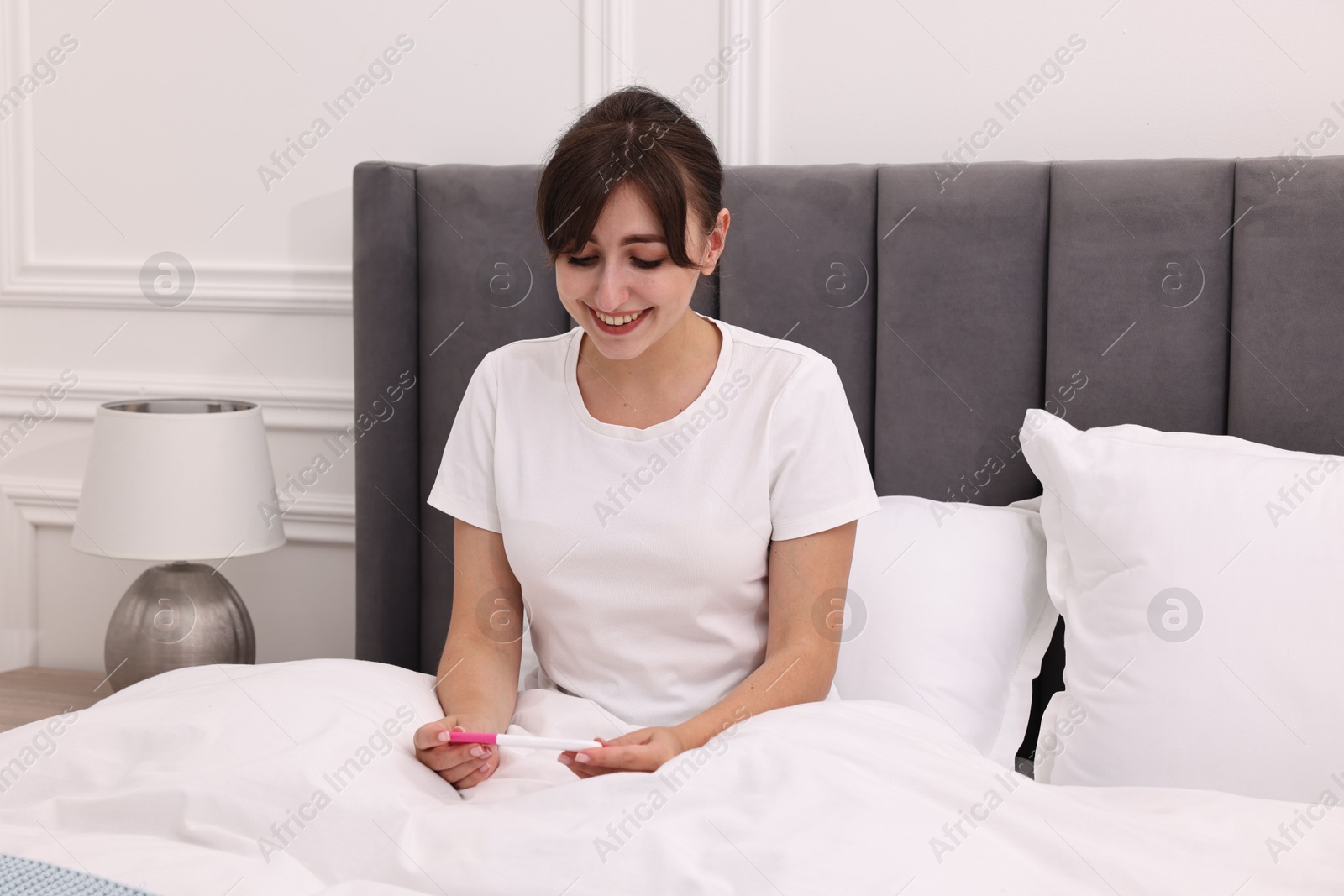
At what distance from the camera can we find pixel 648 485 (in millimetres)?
1228

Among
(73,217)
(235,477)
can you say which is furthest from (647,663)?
(73,217)

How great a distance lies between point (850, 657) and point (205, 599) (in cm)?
99

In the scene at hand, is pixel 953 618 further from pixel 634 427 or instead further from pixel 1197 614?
pixel 634 427

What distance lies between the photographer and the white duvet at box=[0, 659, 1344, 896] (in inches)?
30.9

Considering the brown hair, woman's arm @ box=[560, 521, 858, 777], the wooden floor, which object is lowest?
the wooden floor

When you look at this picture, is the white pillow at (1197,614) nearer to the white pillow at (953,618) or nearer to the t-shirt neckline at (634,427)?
the white pillow at (953,618)

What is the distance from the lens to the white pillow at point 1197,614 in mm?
1154

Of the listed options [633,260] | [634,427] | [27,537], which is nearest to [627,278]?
[633,260]

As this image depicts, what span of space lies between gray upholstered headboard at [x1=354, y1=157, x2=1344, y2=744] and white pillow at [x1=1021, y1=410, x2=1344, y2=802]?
0.49 ft

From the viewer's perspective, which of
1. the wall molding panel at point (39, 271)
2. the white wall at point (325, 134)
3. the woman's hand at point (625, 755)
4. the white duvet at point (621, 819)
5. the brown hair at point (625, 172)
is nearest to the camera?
the white duvet at point (621, 819)

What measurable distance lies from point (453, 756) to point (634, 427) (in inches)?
16.3

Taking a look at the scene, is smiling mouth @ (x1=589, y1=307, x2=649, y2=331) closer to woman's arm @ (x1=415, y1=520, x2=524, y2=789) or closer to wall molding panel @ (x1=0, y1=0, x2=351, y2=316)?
woman's arm @ (x1=415, y1=520, x2=524, y2=789)

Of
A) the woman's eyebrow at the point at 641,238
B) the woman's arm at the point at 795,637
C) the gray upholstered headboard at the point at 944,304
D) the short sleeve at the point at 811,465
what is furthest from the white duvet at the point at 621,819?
the gray upholstered headboard at the point at 944,304

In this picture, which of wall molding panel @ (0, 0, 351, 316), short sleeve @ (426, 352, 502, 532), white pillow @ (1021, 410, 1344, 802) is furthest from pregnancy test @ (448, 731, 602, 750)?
wall molding panel @ (0, 0, 351, 316)
